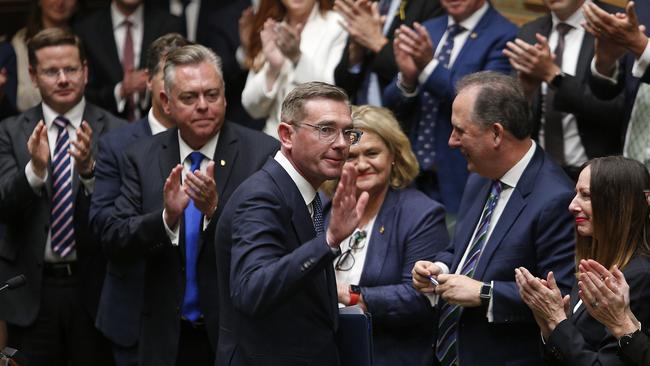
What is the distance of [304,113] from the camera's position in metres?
4.74

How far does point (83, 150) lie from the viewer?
636 centimetres

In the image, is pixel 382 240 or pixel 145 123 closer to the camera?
pixel 382 240

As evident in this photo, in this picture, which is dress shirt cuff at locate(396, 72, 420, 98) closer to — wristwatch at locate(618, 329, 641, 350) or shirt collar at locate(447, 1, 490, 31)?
shirt collar at locate(447, 1, 490, 31)

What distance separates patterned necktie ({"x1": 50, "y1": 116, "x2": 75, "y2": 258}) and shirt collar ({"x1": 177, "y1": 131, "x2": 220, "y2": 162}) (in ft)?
3.23

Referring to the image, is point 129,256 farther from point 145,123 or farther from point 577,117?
point 577,117

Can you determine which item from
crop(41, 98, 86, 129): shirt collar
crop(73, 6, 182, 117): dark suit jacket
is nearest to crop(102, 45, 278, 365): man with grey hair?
crop(41, 98, 86, 129): shirt collar

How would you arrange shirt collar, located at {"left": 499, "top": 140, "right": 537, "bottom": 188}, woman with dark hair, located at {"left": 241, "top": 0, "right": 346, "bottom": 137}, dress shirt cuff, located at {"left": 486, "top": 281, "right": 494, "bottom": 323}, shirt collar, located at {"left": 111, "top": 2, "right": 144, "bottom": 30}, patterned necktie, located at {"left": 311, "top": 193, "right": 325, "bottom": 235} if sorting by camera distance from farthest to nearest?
shirt collar, located at {"left": 111, "top": 2, "right": 144, "bottom": 30} → woman with dark hair, located at {"left": 241, "top": 0, "right": 346, "bottom": 137} → shirt collar, located at {"left": 499, "top": 140, "right": 537, "bottom": 188} → dress shirt cuff, located at {"left": 486, "top": 281, "right": 494, "bottom": 323} → patterned necktie, located at {"left": 311, "top": 193, "right": 325, "bottom": 235}

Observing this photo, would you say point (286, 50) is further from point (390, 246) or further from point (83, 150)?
point (390, 246)

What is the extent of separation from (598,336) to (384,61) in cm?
272

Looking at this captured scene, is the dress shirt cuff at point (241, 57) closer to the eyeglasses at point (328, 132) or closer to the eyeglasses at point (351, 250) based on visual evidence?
the eyeglasses at point (351, 250)

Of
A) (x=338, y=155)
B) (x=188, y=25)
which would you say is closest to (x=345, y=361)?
(x=338, y=155)

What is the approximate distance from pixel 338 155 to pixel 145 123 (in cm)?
202

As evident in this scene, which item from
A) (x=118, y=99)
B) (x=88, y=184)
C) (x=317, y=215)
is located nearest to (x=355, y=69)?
(x=118, y=99)

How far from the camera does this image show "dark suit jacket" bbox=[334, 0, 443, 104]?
7102 mm
